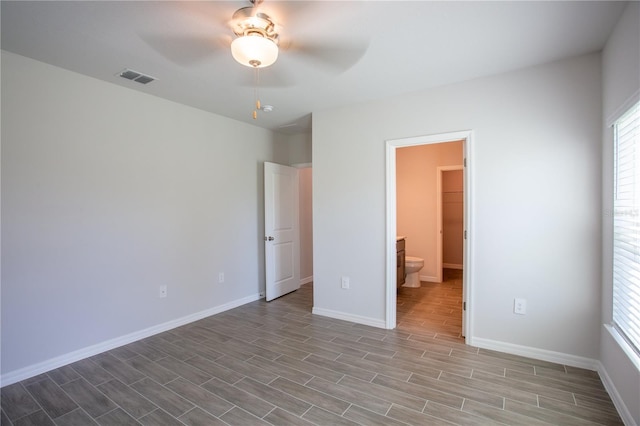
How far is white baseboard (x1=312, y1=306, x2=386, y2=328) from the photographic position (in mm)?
3495

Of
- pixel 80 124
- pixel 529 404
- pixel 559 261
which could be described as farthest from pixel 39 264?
pixel 559 261

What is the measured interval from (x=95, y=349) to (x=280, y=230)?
255 centimetres

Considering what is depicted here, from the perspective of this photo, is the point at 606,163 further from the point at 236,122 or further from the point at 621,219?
the point at 236,122

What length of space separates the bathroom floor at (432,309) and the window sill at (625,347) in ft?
3.87

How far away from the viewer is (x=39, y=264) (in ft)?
8.43

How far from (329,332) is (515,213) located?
2.15 meters

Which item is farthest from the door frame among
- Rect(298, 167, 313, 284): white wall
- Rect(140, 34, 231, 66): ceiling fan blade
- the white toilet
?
Rect(298, 167, 313, 284): white wall

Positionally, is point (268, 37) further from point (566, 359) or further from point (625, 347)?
point (566, 359)

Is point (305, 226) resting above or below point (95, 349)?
above

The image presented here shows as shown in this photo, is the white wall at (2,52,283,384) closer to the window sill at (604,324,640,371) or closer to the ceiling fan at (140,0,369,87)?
the ceiling fan at (140,0,369,87)

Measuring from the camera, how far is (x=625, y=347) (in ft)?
6.40

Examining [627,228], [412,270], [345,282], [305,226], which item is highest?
[627,228]

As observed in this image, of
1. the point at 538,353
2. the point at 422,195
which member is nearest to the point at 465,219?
the point at 538,353

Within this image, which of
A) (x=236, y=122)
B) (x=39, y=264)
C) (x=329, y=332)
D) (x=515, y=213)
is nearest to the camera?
(x=39, y=264)
